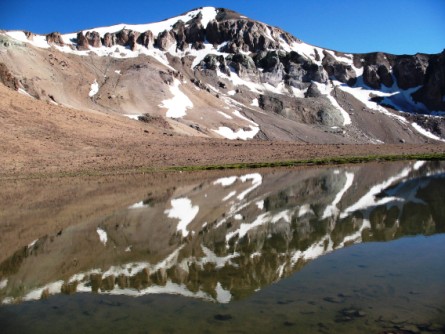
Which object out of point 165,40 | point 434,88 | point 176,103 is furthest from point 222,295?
point 434,88

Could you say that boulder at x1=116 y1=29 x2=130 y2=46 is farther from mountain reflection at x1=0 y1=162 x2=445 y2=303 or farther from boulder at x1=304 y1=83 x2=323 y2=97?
mountain reflection at x1=0 y1=162 x2=445 y2=303

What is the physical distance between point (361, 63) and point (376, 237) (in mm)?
175624

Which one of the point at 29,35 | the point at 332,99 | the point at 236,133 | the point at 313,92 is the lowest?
the point at 236,133

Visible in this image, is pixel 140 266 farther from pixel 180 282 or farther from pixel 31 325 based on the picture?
pixel 31 325

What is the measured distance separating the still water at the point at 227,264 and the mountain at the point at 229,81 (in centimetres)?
5815

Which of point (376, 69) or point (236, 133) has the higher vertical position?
point (376, 69)

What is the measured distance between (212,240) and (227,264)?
3.15m

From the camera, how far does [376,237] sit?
13992mm

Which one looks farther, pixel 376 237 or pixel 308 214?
pixel 308 214

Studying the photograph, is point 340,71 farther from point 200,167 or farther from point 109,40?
point 200,167

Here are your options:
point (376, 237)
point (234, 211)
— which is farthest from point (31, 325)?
point (234, 211)

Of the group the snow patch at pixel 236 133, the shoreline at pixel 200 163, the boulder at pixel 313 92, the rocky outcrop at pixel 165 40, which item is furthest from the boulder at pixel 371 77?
the shoreline at pixel 200 163

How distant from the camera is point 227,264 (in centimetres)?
1152

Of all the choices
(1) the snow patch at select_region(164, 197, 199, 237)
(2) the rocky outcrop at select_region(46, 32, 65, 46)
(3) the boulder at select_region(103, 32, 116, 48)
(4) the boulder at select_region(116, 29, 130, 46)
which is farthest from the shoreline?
(4) the boulder at select_region(116, 29, 130, 46)
